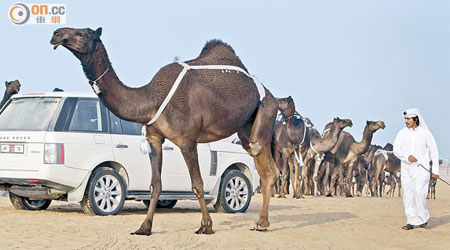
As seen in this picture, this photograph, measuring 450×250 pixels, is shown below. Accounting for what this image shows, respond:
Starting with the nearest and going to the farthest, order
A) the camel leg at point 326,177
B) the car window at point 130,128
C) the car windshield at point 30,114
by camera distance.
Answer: the car windshield at point 30,114 → the car window at point 130,128 → the camel leg at point 326,177

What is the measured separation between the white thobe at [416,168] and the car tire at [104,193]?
5.28 meters

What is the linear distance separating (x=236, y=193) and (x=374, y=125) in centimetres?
1563

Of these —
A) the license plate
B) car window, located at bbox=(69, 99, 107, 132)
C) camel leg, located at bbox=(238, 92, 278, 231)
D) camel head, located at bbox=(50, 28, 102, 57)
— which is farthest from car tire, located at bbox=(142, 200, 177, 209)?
camel head, located at bbox=(50, 28, 102, 57)

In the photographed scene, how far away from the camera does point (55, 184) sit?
1229 centimetres

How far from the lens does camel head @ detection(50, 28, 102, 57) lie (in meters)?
9.19

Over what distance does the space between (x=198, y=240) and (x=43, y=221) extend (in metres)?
3.12

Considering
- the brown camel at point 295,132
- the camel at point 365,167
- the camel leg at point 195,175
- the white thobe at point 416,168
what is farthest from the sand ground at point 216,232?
the camel at point 365,167

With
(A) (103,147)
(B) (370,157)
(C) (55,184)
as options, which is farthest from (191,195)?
(B) (370,157)

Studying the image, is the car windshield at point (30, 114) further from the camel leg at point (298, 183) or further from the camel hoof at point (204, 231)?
the camel leg at point (298, 183)

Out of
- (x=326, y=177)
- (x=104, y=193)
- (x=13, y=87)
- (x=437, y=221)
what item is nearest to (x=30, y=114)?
(x=104, y=193)

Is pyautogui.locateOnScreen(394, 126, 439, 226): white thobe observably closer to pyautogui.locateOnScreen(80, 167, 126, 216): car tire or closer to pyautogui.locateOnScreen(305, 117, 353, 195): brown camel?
pyautogui.locateOnScreen(80, 167, 126, 216): car tire

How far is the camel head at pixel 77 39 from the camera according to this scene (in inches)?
362

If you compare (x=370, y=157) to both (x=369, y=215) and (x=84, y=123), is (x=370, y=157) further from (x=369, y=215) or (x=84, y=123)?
(x=84, y=123)

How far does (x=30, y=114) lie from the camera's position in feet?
42.3
